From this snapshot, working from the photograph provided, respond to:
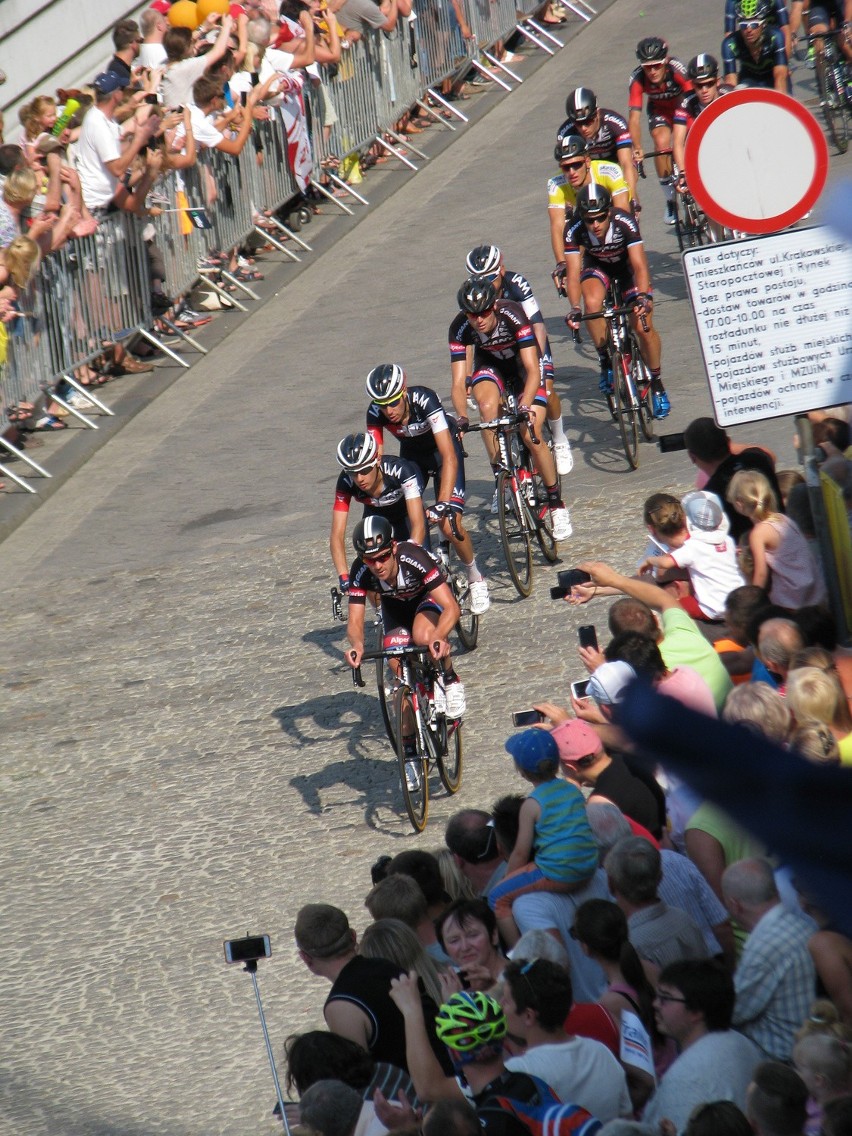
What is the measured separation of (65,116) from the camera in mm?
15828

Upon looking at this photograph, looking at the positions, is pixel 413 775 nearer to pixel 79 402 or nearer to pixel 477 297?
pixel 477 297

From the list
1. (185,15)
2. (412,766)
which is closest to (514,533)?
(412,766)

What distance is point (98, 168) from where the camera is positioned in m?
15.4

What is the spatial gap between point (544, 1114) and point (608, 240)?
970cm

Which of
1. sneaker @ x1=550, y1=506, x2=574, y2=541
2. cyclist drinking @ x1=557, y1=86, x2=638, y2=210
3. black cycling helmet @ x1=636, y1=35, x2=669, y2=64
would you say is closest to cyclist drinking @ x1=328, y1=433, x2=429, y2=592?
sneaker @ x1=550, y1=506, x2=574, y2=541

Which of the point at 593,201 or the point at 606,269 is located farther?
the point at 606,269

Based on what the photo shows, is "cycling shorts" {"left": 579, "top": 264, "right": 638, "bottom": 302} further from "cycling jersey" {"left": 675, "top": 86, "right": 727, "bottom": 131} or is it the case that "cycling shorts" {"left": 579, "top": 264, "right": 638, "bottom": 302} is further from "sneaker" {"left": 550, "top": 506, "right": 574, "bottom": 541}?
"cycling jersey" {"left": 675, "top": 86, "right": 727, "bottom": 131}

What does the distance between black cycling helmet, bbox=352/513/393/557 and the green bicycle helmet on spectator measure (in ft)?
14.6

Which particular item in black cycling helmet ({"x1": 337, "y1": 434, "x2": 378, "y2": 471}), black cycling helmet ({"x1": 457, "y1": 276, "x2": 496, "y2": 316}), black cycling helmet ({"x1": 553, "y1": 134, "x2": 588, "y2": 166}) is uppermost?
black cycling helmet ({"x1": 553, "y1": 134, "x2": 588, "y2": 166})

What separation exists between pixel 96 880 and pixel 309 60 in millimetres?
12869

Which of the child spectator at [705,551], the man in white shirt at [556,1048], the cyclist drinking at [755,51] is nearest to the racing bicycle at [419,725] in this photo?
the child spectator at [705,551]

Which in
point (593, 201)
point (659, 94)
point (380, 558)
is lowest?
point (380, 558)

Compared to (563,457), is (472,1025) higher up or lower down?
lower down

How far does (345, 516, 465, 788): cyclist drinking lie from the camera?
28.7ft
